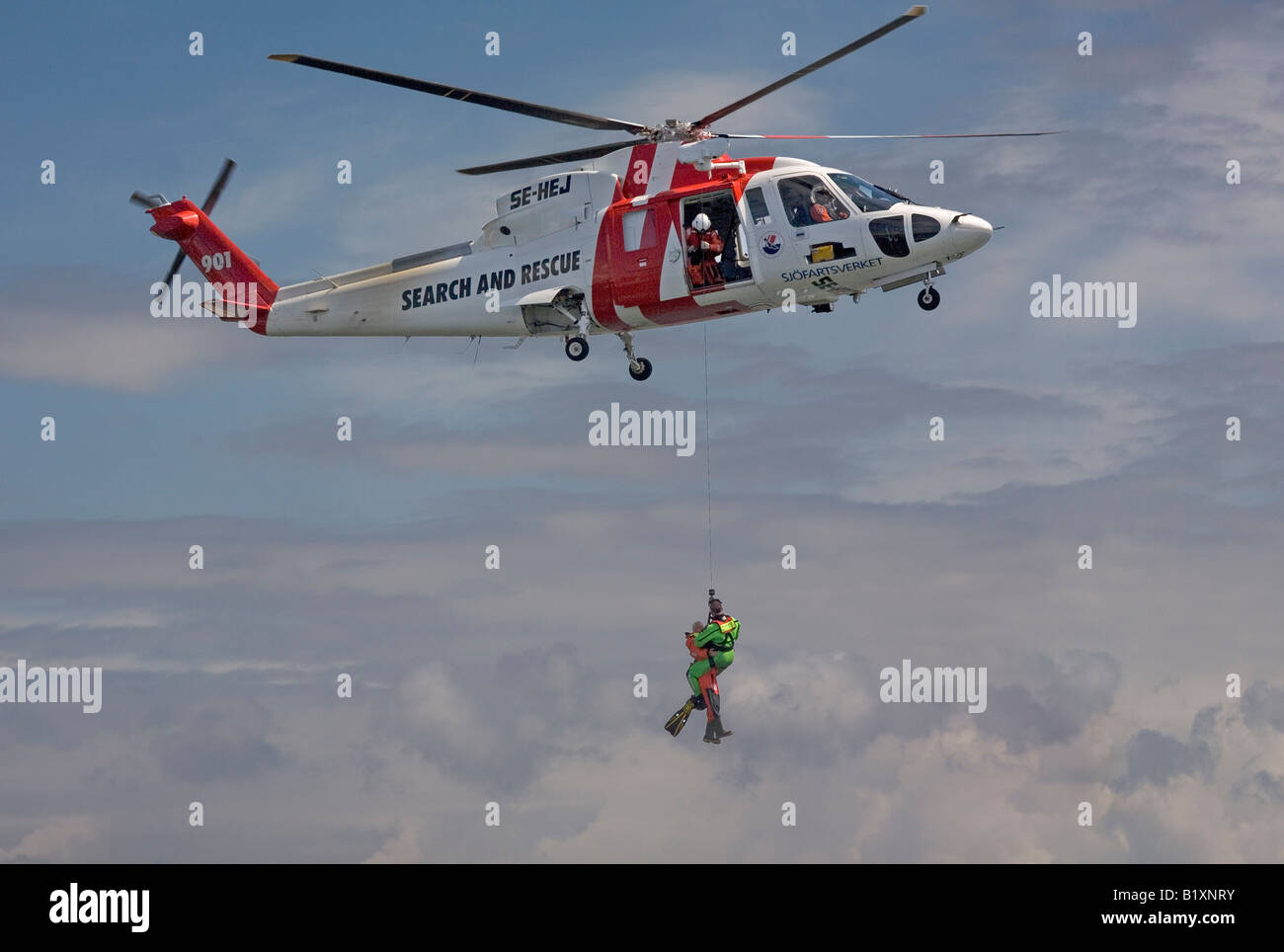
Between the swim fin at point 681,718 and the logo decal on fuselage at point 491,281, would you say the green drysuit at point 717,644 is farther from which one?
the logo decal on fuselage at point 491,281

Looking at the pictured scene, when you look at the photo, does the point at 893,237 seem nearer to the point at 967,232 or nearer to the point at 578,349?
the point at 967,232

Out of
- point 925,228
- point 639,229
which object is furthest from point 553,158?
point 925,228

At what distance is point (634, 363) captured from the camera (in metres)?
41.8

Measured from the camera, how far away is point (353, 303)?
4388 centimetres

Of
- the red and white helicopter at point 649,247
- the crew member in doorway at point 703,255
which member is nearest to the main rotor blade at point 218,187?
the red and white helicopter at point 649,247

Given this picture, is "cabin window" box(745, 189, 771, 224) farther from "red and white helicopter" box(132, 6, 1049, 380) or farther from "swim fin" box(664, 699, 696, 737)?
"swim fin" box(664, 699, 696, 737)

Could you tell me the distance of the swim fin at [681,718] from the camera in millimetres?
39438

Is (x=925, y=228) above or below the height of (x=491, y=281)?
above

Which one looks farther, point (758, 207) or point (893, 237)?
point (758, 207)

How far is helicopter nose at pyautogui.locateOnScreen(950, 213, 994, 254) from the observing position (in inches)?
1487

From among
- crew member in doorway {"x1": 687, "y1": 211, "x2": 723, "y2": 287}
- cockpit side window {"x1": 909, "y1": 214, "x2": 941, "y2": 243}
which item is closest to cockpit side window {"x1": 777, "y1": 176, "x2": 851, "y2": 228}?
cockpit side window {"x1": 909, "y1": 214, "x2": 941, "y2": 243}

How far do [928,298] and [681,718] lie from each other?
415 inches

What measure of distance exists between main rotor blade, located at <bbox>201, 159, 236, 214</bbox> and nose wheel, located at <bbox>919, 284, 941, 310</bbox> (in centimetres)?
1932

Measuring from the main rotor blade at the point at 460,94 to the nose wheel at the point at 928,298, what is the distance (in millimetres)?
7649
